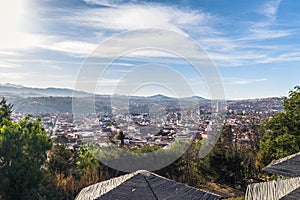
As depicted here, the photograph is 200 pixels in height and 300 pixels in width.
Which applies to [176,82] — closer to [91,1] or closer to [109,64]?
[109,64]

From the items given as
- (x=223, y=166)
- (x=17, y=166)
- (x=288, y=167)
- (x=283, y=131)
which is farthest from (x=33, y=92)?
(x=288, y=167)

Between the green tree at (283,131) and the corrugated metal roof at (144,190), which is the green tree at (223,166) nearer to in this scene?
the green tree at (283,131)

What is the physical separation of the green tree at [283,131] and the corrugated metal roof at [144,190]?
22.9 feet

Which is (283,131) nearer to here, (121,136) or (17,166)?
(121,136)

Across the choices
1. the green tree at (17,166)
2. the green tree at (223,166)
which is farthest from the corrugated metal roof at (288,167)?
the green tree at (17,166)

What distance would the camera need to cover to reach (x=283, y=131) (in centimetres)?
990

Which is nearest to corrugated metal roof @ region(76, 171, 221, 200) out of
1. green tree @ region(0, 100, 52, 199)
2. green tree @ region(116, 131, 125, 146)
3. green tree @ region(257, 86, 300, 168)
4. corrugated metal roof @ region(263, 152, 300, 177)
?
corrugated metal roof @ region(263, 152, 300, 177)

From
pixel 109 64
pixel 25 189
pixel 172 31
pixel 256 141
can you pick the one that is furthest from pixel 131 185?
pixel 256 141

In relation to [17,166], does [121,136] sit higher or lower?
higher

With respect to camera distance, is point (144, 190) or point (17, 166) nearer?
point (144, 190)

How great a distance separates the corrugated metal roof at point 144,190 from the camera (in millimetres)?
2760

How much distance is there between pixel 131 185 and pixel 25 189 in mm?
4711

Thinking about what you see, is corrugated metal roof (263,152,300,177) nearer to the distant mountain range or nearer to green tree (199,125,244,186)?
green tree (199,125,244,186)

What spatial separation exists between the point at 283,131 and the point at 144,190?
8.39 metres
